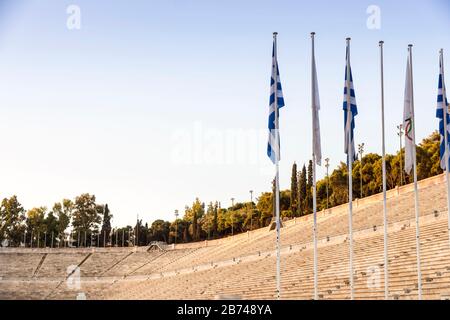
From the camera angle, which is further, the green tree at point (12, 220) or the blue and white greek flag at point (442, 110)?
the green tree at point (12, 220)

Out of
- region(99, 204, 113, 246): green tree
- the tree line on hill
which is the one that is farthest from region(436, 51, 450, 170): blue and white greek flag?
region(99, 204, 113, 246): green tree

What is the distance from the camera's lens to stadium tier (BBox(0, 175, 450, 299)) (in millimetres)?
26578

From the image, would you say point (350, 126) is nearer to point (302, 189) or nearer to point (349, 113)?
point (349, 113)

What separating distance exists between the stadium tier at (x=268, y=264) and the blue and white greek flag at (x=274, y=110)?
616 cm

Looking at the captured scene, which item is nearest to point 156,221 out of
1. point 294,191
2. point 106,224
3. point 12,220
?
point 106,224

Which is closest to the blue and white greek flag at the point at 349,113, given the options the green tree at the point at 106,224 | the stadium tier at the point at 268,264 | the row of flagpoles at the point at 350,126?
the row of flagpoles at the point at 350,126

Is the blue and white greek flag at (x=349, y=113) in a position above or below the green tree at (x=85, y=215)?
below

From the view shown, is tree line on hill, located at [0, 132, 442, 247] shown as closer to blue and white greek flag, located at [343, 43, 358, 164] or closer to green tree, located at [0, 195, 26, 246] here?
green tree, located at [0, 195, 26, 246]

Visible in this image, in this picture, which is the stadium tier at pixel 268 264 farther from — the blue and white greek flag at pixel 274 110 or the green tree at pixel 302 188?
the green tree at pixel 302 188

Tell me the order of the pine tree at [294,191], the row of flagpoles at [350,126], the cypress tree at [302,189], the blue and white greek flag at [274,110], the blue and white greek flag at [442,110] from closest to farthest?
the blue and white greek flag at [274,110] → the row of flagpoles at [350,126] → the blue and white greek flag at [442,110] → the cypress tree at [302,189] → the pine tree at [294,191]

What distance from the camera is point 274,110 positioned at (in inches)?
762

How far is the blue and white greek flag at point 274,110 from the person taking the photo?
61.8 ft

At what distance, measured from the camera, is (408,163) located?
2025 cm
